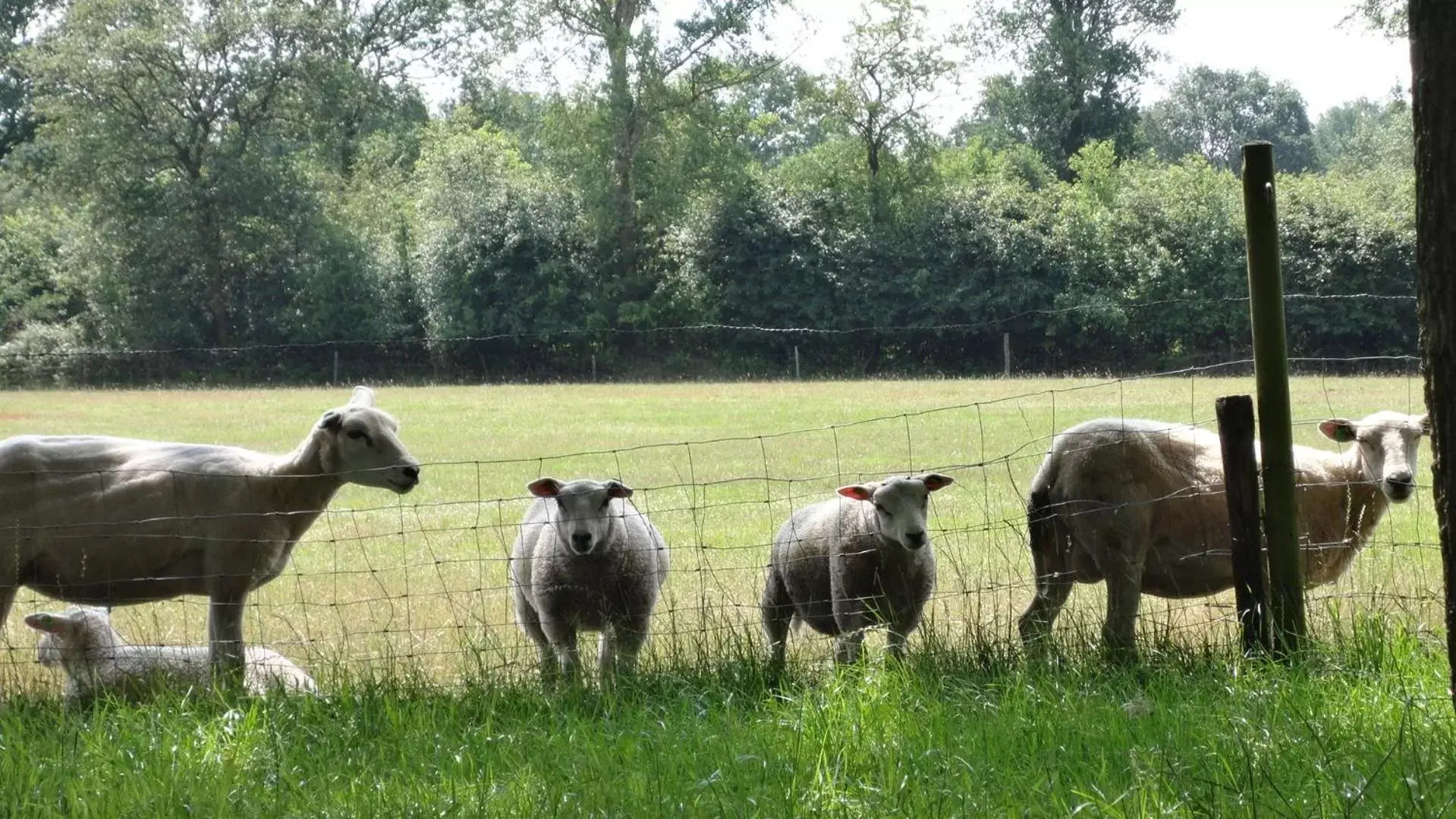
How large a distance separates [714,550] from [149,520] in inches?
206

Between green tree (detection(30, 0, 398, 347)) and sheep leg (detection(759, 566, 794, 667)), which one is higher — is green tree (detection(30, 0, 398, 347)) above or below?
above

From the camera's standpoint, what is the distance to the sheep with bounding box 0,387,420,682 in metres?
6.98

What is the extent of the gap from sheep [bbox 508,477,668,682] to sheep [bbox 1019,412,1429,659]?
6.80 feet

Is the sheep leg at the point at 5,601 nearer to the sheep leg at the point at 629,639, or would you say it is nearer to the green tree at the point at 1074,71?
the sheep leg at the point at 629,639

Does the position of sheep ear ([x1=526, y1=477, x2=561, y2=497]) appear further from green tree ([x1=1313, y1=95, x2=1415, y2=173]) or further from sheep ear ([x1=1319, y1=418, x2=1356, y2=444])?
green tree ([x1=1313, y1=95, x2=1415, y2=173])

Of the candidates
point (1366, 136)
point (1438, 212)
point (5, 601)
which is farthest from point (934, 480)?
point (1366, 136)

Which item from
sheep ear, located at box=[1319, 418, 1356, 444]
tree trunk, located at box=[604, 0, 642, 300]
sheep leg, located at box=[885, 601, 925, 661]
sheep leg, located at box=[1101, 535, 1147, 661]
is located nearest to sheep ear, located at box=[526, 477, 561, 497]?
sheep leg, located at box=[885, 601, 925, 661]

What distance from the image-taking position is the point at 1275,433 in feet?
19.3

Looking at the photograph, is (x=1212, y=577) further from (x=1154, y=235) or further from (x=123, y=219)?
(x=123, y=219)

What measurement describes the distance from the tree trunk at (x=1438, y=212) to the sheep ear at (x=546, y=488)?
14.3 feet

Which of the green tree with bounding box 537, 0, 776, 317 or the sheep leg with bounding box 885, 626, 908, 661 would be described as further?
the green tree with bounding box 537, 0, 776, 317

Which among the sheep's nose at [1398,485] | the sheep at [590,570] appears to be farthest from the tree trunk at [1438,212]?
the sheep at [590,570]

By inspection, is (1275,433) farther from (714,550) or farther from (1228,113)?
(1228,113)

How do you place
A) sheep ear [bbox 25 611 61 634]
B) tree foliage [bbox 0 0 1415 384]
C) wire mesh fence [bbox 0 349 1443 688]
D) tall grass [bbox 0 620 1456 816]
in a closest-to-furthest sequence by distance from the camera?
tall grass [bbox 0 620 1456 816] < wire mesh fence [bbox 0 349 1443 688] < sheep ear [bbox 25 611 61 634] < tree foliage [bbox 0 0 1415 384]
